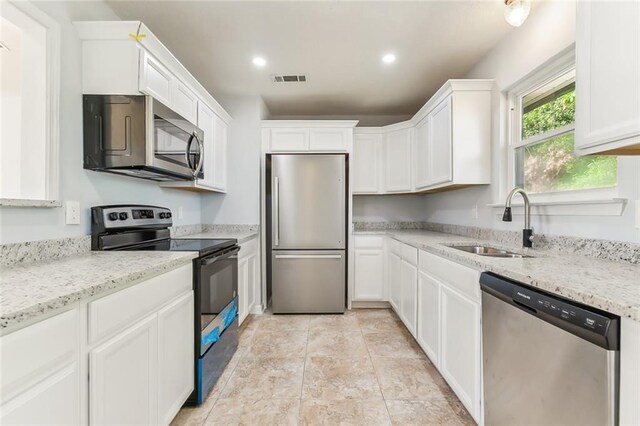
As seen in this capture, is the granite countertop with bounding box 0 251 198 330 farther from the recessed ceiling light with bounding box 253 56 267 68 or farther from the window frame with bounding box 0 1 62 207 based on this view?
the recessed ceiling light with bounding box 253 56 267 68

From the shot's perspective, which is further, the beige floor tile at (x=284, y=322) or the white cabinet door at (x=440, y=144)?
the beige floor tile at (x=284, y=322)

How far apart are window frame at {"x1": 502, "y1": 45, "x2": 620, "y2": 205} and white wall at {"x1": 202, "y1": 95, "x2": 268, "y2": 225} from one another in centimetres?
241

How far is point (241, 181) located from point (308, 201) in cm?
82

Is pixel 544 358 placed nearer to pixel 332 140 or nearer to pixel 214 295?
pixel 214 295

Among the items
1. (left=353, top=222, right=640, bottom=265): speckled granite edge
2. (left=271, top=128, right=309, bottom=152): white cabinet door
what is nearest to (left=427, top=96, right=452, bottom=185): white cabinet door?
(left=353, top=222, right=640, bottom=265): speckled granite edge

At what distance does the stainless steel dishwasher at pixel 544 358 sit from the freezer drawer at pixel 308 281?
6.11ft

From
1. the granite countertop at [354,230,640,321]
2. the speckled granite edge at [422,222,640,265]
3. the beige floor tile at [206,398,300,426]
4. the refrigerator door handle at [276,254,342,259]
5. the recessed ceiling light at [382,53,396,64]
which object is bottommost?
the beige floor tile at [206,398,300,426]

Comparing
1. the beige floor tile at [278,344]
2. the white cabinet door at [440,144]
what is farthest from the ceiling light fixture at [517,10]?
the beige floor tile at [278,344]

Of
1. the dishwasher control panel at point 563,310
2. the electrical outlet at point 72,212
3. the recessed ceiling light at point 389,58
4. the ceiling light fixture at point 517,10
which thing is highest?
the recessed ceiling light at point 389,58

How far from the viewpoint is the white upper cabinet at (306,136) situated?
10.4ft

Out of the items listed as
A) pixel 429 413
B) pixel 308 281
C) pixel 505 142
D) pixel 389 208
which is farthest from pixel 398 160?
pixel 429 413

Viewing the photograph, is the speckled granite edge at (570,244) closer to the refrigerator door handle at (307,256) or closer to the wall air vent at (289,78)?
the refrigerator door handle at (307,256)

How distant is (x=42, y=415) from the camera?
75 centimetres

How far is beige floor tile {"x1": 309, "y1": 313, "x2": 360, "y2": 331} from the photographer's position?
2.77 metres
